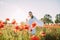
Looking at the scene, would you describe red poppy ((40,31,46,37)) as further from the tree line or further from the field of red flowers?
the tree line

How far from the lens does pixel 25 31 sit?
1508 mm

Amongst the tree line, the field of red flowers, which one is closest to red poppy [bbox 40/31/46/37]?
the field of red flowers

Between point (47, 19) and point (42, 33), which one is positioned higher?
point (47, 19)

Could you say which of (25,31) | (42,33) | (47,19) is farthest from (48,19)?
(25,31)

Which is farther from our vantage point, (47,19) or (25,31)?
(47,19)

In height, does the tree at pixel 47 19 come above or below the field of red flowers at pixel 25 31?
above

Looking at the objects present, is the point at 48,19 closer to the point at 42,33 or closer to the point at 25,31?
the point at 42,33

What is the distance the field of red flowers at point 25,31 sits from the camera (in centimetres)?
151

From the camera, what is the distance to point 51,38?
5.24ft

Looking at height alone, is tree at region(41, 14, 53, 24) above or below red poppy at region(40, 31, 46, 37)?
above

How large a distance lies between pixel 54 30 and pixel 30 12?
31 centimetres

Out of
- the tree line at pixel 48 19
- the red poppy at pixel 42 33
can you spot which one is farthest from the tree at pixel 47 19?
the red poppy at pixel 42 33

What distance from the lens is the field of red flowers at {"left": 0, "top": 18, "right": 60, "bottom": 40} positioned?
1508mm

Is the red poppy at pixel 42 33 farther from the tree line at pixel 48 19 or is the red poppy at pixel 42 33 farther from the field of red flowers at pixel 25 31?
the tree line at pixel 48 19
